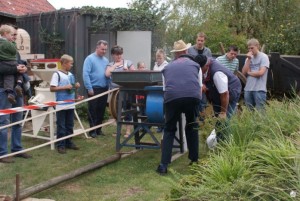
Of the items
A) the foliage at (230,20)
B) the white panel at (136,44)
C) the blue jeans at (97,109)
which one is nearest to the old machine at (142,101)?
the blue jeans at (97,109)

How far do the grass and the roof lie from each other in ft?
18.1

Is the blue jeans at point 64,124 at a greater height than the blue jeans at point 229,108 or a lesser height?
lesser

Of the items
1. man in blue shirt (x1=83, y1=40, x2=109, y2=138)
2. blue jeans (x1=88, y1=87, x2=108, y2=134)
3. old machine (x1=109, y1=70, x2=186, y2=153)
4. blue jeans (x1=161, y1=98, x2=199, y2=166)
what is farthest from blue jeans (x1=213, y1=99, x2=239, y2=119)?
blue jeans (x1=88, y1=87, x2=108, y2=134)

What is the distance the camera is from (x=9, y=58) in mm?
6445

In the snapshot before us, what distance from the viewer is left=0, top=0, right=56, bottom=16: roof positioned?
1232 centimetres

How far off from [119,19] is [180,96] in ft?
18.8

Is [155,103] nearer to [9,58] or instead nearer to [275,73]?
[9,58]

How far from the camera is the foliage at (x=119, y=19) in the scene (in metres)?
10.8

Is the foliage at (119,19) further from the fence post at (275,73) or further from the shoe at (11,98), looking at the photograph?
the shoe at (11,98)

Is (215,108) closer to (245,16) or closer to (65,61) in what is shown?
(65,61)

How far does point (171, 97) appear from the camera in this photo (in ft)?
19.1

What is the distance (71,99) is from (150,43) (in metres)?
4.58

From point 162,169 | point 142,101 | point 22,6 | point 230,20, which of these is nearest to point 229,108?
point 162,169

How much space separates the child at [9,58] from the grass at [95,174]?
1.01 meters
